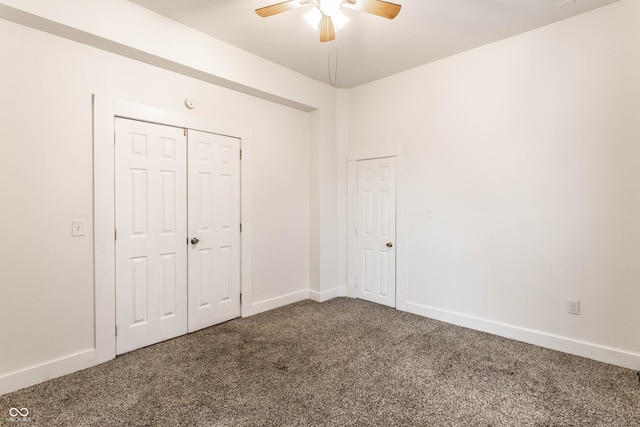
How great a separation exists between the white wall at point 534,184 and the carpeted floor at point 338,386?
0.36 meters

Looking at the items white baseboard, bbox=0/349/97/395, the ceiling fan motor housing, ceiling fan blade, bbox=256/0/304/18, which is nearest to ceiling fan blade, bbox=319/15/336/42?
the ceiling fan motor housing

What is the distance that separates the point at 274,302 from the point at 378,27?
126 inches

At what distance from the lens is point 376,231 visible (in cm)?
415

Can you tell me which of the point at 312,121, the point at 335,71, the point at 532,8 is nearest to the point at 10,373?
the point at 312,121

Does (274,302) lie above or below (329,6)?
below

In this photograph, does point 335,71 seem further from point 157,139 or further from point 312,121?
point 157,139

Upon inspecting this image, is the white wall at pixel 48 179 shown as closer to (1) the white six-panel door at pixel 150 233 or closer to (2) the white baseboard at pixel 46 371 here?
(2) the white baseboard at pixel 46 371

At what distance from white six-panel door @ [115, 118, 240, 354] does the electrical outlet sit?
3213 millimetres

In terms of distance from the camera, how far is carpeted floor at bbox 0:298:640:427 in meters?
1.92

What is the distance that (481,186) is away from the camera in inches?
129

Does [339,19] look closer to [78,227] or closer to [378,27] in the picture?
[378,27]

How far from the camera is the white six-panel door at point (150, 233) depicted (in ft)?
8.91

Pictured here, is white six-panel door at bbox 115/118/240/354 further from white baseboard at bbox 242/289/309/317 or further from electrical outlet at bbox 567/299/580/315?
electrical outlet at bbox 567/299/580/315

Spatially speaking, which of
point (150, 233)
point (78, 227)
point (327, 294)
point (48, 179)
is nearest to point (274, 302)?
point (327, 294)
